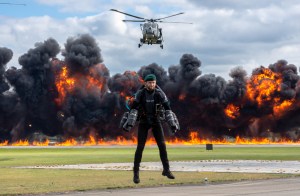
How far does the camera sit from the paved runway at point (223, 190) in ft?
55.7

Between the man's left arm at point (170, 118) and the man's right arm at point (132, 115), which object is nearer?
the man's left arm at point (170, 118)

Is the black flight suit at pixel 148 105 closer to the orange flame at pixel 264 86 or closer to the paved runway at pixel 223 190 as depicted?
the paved runway at pixel 223 190

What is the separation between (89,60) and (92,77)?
449cm

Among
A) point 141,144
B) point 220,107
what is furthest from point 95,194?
point 220,107

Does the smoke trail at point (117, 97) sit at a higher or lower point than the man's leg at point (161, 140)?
higher

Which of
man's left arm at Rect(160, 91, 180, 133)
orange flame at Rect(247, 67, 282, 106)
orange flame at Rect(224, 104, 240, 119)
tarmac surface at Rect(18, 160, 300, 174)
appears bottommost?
tarmac surface at Rect(18, 160, 300, 174)

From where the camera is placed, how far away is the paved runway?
55.7 ft

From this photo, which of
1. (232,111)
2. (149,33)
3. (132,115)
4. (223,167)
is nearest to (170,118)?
(132,115)

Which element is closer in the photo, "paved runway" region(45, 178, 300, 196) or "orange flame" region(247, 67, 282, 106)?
"paved runway" region(45, 178, 300, 196)

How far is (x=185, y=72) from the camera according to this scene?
492 feet

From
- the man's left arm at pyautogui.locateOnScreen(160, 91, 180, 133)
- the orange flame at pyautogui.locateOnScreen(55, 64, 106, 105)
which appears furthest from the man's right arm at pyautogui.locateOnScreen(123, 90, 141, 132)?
the orange flame at pyautogui.locateOnScreen(55, 64, 106, 105)

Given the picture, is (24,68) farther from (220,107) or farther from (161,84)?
(220,107)

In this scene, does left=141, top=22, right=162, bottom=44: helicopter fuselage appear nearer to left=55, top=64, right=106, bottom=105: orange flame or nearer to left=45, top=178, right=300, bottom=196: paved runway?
left=45, top=178, right=300, bottom=196: paved runway

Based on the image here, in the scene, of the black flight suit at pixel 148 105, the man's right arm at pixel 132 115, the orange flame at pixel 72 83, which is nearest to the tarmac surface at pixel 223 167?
the black flight suit at pixel 148 105
